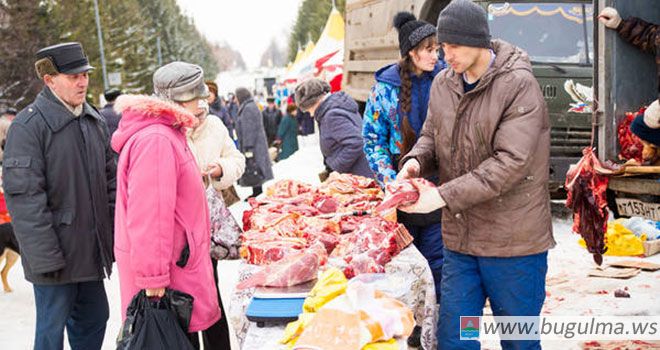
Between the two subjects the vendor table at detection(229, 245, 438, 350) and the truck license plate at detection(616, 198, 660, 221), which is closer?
the vendor table at detection(229, 245, 438, 350)

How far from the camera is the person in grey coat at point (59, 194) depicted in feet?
12.7

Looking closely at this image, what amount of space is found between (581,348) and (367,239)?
70.9 inches

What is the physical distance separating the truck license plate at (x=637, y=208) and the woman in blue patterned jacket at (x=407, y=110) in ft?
3.78

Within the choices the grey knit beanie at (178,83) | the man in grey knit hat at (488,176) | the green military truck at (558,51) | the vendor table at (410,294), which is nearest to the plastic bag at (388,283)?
the vendor table at (410,294)

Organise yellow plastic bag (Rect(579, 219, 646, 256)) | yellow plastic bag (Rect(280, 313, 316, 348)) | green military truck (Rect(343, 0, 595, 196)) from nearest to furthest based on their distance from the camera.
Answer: yellow plastic bag (Rect(280, 313, 316, 348)) < yellow plastic bag (Rect(579, 219, 646, 256)) < green military truck (Rect(343, 0, 595, 196))

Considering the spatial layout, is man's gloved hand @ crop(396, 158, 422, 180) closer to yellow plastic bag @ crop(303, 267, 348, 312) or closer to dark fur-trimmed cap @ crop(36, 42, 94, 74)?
yellow plastic bag @ crop(303, 267, 348, 312)

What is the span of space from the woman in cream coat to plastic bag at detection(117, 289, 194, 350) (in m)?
1.16

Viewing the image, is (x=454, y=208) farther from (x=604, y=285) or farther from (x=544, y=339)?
(x=604, y=285)

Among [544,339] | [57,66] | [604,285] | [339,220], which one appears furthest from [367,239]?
[604,285]

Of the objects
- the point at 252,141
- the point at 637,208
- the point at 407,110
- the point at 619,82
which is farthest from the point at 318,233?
the point at 252,141

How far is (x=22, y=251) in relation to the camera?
3.96 m

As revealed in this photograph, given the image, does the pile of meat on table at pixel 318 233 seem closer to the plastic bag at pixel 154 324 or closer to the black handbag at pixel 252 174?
the plastic bag at pixel 154 324

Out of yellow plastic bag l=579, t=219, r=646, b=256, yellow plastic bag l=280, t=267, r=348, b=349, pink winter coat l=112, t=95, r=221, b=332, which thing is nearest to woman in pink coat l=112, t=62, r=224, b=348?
pink winter coat l=112, t=95, r=221, b=332

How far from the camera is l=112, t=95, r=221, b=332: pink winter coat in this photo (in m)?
3.20
